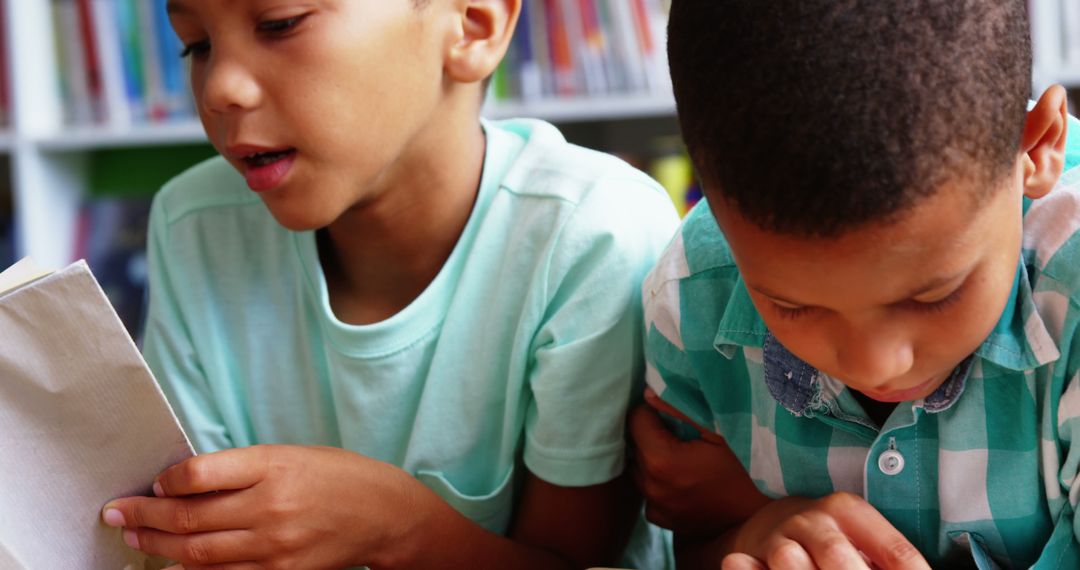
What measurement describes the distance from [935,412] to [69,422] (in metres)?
0.60

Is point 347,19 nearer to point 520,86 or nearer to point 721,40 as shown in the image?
point 721,40

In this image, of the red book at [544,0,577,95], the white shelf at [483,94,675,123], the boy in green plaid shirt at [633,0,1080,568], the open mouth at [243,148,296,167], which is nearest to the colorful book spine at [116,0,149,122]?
the white shelf at [483,94,675,123]

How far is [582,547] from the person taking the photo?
105 cm

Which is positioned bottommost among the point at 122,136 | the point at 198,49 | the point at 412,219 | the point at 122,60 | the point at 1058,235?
the point at 122,136

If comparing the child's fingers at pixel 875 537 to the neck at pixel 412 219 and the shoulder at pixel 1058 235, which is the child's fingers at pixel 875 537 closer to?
the shoulder at pixel 1058 235

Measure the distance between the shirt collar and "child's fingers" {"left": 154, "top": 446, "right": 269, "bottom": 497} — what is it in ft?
1.19

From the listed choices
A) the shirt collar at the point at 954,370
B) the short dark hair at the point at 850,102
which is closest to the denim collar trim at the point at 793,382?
the shirt collar at the point at 954,370

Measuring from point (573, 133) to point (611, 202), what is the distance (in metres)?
1.26

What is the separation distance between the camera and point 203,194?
1.22 meters

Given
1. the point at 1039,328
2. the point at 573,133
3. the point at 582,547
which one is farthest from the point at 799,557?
the point at 573,133

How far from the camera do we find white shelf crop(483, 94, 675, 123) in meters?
1.93

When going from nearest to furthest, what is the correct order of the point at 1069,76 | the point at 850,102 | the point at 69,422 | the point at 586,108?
the point at 850,102, the point at 69,422, the point at 1069,76, the point at 586,108

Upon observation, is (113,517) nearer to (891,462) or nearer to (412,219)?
(412,219)

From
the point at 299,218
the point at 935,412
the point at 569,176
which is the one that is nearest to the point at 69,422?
the point at 299,218
